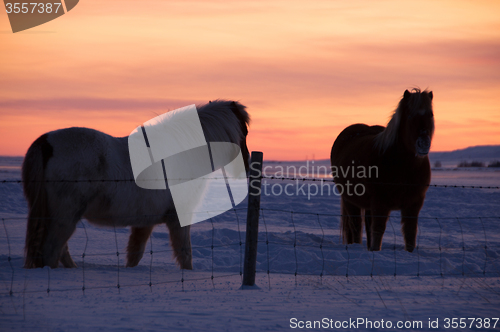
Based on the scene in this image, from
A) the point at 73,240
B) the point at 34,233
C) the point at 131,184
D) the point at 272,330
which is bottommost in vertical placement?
the point at 73,240

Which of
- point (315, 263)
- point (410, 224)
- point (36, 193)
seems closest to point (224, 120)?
point (315, 263)

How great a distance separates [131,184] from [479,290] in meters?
3.71

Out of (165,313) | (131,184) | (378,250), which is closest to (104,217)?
(131,184)

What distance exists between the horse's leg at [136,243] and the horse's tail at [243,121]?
1543 mm

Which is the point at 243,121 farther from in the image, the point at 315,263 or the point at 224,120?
the point at 315,263

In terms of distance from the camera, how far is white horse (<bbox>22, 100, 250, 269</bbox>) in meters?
4.25

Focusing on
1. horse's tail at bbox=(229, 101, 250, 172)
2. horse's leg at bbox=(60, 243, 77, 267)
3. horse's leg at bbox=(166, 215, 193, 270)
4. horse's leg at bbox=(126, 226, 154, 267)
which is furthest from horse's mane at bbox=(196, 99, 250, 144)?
horse's leg at bbox=(60, 243, 77, 267)

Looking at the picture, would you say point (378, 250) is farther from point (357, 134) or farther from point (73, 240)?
point (73, 240)

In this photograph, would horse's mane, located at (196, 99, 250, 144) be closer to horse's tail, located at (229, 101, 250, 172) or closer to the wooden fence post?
Result: horse's tail, located at (229, 101, 250, 172)

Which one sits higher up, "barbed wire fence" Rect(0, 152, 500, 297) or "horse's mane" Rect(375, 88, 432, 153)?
"horse's mane" Rect(375, 88, 432, 153)

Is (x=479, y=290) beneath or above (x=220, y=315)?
beneath

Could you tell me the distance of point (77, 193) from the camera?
431cm

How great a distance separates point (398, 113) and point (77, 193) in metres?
4.20

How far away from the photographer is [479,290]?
427cm
